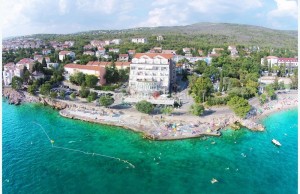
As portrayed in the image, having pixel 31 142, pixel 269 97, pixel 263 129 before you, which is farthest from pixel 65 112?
pixel 269 97

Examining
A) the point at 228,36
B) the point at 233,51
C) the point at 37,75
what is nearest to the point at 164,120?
the point at 37,75

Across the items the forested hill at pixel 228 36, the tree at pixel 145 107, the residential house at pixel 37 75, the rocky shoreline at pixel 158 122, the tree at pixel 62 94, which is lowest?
the rocky shoreline at pixel 158 122

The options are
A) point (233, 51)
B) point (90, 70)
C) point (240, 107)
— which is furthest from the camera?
point (233, 51)

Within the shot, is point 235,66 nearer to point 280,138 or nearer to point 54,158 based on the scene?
point 280,138

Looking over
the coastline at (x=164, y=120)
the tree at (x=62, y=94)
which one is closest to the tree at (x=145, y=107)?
the coastline at (x=164, y=120)

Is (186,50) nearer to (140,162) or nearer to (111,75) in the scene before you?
(111,75)

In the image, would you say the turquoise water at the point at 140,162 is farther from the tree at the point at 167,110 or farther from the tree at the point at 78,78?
the tree at the point at 78,78
